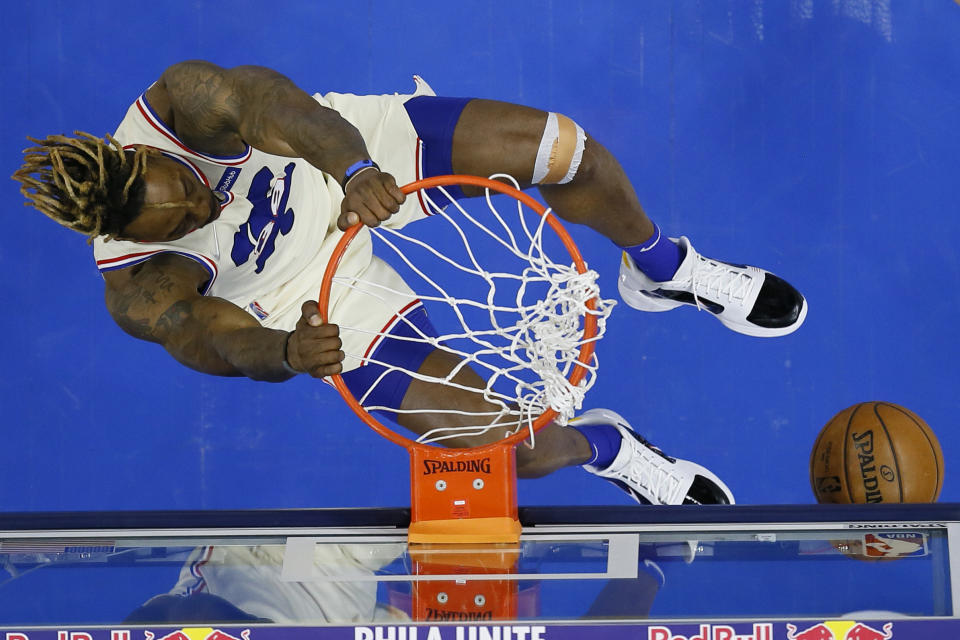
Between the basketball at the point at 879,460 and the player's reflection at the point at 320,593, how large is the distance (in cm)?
54

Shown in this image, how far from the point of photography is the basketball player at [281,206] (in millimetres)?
1933

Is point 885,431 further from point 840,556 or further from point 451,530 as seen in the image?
point 451,530

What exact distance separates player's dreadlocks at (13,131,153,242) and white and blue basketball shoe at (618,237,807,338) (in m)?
1.29

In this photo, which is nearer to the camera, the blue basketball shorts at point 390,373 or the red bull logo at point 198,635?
the red bull logo at point 198,635

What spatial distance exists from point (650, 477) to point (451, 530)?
86cm

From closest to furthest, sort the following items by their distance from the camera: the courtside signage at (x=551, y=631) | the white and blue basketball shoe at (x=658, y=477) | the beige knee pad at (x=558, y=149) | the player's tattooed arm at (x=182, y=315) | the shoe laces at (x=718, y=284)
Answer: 1. the courtside signage at (x=551, y=631)
2. the player's tattooed arm at (x=182, y=315)
3. the beige knee pad at (x=558, y=149)
4. the white and blue basketball shoe at (x=658, y=477)
5. the shoe laces at (x=718, y=284)

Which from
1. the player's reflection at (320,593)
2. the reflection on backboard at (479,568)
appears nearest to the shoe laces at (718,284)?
the reflection on backboard at (479,568)

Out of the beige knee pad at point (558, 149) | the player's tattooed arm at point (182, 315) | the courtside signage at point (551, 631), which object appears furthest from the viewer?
the beige knee pad at point (558, 149)

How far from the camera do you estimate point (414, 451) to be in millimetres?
1849

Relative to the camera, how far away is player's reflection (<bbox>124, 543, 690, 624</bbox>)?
5.59ft

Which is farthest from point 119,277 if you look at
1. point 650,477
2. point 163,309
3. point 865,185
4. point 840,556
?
point 865,185

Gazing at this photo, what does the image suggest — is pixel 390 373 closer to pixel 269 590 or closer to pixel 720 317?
pixel 269 590

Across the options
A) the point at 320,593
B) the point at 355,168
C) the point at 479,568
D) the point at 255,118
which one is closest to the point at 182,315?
the point at 255,118

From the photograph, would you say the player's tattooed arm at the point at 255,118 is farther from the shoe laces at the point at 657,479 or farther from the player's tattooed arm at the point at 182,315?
the shoe laces at the point at 657,479
